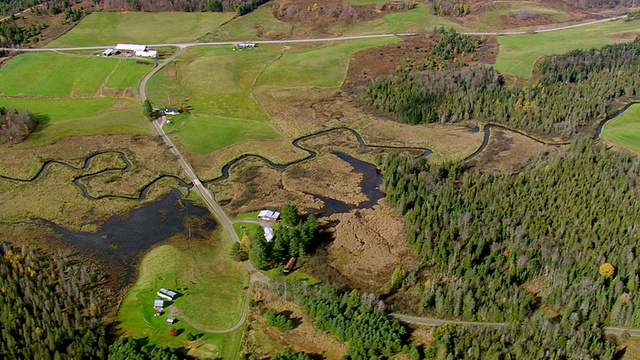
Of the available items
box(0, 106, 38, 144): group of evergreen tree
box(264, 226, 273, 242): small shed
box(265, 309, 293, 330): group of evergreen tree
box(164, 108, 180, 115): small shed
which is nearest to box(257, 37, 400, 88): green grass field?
box(164, 108, 180, 115): small shed

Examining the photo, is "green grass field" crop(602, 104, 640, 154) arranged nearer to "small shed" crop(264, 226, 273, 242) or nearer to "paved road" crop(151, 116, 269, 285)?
"small shed" crop(264, 226, 273, 242)

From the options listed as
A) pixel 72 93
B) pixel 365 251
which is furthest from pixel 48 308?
pixel 72 93

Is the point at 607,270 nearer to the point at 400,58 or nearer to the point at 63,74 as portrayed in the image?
the point at 400,58

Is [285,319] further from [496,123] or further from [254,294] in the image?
[496,123]

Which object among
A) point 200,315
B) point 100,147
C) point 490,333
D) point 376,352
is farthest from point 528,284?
point 100,147

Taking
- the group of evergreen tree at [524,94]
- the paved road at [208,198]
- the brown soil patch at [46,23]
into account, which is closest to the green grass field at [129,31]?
the brown soil patch at [46,23]

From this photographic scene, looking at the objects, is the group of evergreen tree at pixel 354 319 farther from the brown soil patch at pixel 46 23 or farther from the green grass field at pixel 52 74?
the brown soil patch at pixel 46 23
